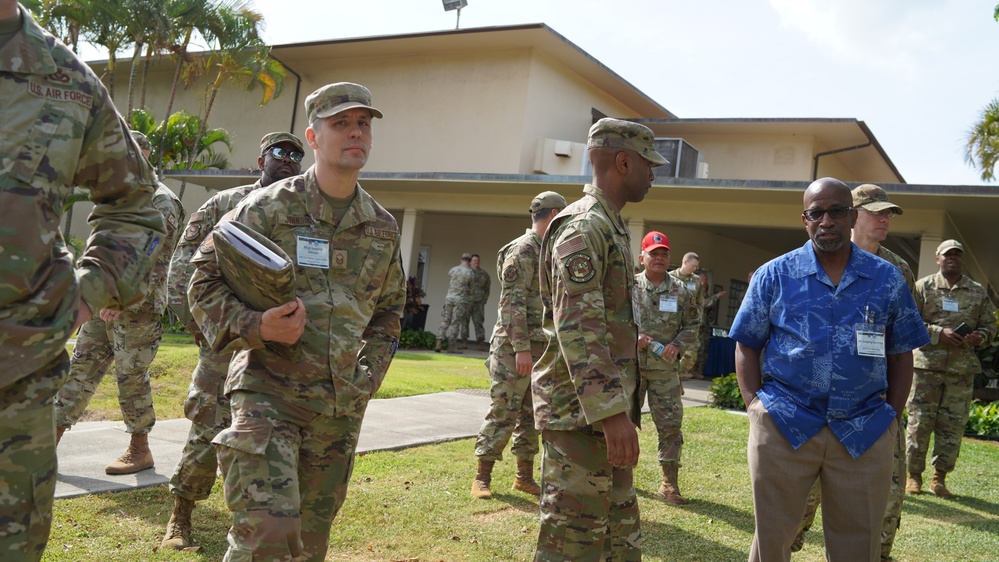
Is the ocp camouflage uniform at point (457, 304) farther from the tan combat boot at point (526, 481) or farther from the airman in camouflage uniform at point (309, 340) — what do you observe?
the airman in camouflage uniform at point (309, 340)

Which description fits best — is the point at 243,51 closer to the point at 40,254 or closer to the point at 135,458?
the point at 135,458

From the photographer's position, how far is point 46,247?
245 cm

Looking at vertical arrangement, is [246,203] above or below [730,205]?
below

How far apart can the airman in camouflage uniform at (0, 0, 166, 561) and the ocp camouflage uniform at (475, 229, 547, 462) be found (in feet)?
14.8

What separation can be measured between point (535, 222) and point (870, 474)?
3792 millimetres

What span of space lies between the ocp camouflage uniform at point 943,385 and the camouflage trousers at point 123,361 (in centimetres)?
701

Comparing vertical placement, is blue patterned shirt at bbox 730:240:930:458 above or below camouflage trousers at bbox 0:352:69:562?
above

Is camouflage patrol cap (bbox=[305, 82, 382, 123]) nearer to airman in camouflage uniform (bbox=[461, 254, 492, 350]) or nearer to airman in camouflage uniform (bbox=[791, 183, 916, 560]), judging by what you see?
airman in camouflage uniform (bbox=[791, 183, 916, 560])

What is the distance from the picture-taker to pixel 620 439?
357 centimetres

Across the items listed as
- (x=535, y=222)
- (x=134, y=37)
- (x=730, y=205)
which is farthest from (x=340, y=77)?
(x=535, y=222)

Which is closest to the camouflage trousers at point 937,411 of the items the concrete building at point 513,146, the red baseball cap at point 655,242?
the red baseball cap at point 655,242

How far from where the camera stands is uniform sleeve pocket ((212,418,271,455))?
329 cm

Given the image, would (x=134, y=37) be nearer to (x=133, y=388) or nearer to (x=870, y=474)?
(x=133, y=388)

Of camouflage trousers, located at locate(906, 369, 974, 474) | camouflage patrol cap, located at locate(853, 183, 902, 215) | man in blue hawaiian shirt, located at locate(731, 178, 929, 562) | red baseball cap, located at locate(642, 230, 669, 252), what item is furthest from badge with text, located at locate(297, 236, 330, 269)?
camouflage trousers, located at locate(906, 369, 974, 474)
